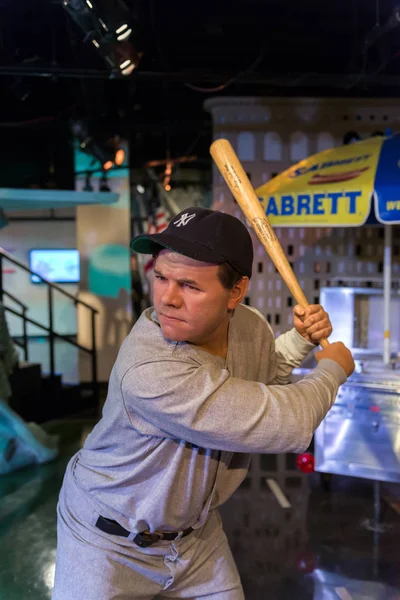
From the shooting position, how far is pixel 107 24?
3.09 m

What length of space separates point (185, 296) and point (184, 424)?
1.02 feet

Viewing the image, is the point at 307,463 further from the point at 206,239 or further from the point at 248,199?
the point at 206,239

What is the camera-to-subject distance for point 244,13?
4449mm

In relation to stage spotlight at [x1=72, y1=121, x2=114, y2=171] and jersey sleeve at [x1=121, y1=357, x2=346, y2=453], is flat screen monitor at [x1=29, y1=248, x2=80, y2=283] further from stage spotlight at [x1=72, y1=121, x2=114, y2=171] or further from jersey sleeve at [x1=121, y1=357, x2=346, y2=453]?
jersey sleeve at [x1=121, y1=357, x2=346, y2=453]

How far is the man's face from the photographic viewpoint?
4.37 feet

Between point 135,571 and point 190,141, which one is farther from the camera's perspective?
point 190,141

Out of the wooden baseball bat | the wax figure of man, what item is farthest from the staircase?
the wax figure of man

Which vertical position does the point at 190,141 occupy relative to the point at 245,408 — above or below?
above

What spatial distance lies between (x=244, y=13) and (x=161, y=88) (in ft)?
5.64

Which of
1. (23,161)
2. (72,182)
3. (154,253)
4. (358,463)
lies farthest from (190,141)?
(154,253)

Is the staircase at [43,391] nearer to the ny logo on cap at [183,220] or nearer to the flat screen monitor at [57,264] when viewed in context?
the flat screen monitor at [57,264]

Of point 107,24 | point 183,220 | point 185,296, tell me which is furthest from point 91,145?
point 185,296

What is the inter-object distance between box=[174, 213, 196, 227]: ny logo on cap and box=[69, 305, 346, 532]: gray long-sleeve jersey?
28 cm

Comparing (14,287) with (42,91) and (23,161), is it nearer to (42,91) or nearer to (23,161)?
(23,161)
